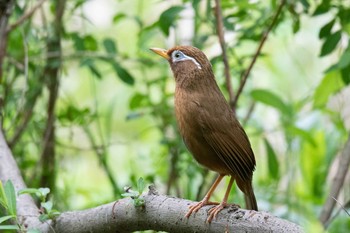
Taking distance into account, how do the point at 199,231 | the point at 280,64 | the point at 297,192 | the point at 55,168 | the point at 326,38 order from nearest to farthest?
the point at 199,231 < the point at 326,38 < the point at 55,168 < the point at 297,192 < the point at 280,64

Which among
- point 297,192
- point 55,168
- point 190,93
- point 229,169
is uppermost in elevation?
point 190,93

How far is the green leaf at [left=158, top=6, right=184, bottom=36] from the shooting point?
4.46m

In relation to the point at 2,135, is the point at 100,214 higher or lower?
lower

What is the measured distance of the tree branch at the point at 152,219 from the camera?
2.86 m

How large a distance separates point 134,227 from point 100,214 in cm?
19

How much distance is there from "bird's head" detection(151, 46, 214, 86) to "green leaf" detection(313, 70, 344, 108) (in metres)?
1.02

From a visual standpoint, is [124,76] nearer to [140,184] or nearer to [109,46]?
[109,46]

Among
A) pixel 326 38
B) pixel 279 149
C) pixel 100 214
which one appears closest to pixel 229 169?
pixel 100 214

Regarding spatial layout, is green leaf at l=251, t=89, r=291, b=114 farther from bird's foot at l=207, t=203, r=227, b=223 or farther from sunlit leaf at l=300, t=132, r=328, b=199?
bird's foot at l=207, t=203, r=227, b=223

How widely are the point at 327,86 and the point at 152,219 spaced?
6.55 feet

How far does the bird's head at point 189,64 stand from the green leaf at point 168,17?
1.29ft

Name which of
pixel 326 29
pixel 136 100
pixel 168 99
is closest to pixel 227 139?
pixel 326 29

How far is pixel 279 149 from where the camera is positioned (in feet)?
23.2

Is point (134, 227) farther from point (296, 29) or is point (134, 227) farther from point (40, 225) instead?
point (296, 29)
